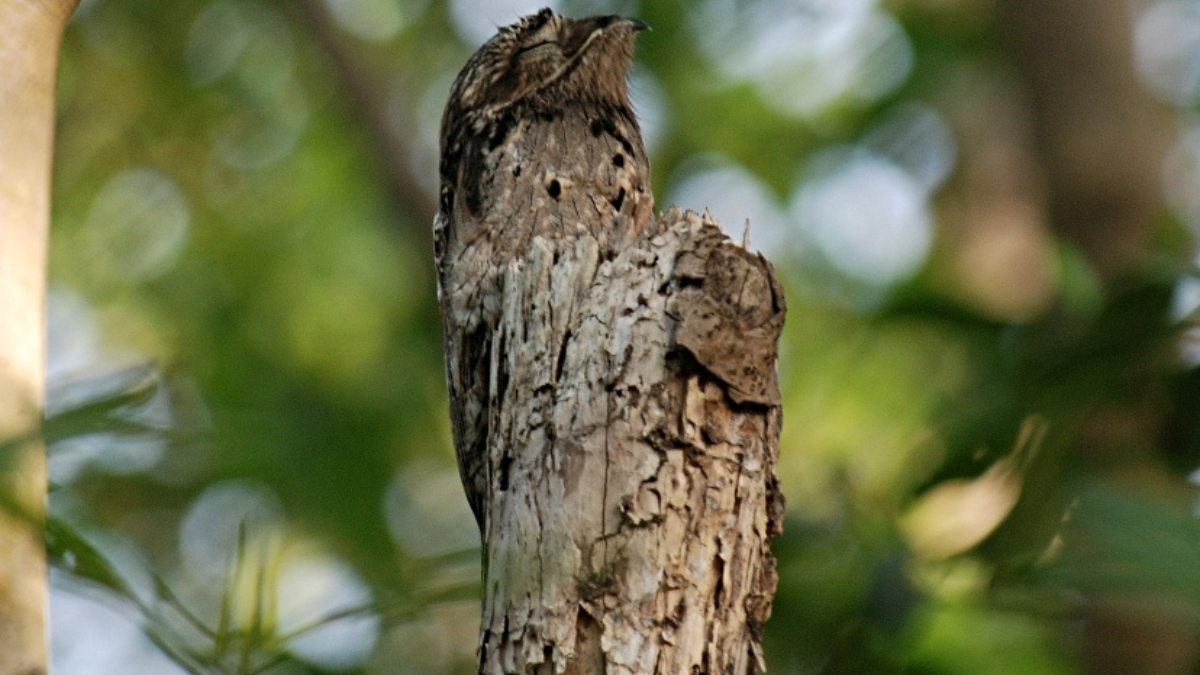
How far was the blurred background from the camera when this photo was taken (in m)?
1.35

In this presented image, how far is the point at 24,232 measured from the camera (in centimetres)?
260

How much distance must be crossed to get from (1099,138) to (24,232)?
20.5 feet

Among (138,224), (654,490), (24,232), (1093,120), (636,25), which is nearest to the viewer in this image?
(654,490)

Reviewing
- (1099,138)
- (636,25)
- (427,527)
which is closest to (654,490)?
(427,527)

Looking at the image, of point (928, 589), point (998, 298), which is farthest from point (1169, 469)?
point (998, 298)

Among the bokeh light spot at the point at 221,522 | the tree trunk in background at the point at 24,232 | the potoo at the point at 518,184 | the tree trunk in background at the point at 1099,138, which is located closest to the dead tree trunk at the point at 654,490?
the potoo at the point at 518,184

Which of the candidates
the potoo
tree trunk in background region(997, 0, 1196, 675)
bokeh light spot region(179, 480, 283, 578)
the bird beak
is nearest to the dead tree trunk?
the potoo

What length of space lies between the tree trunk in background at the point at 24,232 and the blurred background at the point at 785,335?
33cm

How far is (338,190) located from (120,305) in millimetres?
2073

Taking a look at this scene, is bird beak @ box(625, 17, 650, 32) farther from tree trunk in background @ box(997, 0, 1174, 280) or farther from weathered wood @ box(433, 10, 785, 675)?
tree trunk in background @ box(997, 0, 1174, 280)

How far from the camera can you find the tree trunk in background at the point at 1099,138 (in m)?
5.55

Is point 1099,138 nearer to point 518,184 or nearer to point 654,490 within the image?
point 518,184

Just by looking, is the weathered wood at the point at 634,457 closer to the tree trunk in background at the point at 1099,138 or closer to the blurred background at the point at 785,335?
the blurred background at the point at 785,335

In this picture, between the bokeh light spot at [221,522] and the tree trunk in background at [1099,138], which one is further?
the tree trunk in background at [1099,138]
